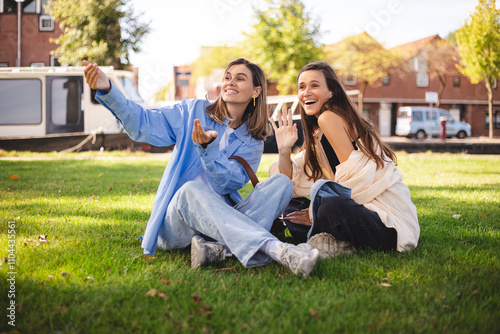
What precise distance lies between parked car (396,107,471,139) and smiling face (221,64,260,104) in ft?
89.4

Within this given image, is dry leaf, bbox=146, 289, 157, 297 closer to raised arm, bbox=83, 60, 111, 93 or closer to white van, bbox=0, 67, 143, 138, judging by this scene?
raised arm, bbox=83, 60, 111, 93

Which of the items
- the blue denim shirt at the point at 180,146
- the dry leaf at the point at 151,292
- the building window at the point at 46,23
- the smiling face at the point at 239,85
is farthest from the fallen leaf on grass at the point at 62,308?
the building window at the point at 46,23

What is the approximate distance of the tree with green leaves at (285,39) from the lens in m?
25.6

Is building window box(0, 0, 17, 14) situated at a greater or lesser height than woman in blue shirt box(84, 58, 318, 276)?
greater

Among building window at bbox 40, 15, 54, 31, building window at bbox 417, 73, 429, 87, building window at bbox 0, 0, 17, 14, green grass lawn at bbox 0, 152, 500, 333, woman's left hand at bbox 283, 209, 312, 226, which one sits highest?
building window at bbox 0, 0, 17, 14

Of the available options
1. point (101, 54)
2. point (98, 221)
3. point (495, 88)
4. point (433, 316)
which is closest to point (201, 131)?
point (433, 316)

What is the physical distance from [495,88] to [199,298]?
153 feet

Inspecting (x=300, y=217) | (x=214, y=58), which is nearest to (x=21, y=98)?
(x=300, y=217)

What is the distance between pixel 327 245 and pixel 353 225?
0.79 feet

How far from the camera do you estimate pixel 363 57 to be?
3284 cm

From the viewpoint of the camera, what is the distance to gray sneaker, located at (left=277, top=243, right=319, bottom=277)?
248 cm

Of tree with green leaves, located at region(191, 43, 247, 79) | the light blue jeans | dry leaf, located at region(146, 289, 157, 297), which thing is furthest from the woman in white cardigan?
tree with green leaves, located at region(191, 43, 247, 79)

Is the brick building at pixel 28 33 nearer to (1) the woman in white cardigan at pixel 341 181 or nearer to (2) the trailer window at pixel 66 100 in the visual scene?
(2) the trailer window at pixel 66 100

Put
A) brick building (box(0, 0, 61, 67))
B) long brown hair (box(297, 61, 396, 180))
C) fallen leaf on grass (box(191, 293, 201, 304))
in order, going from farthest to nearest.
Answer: brick building (box(0, 0, 61, 67)), long brown hair (box(297, 61, 396, 180)), fallen leaf on grass (box(191, 293, 201, 304))
